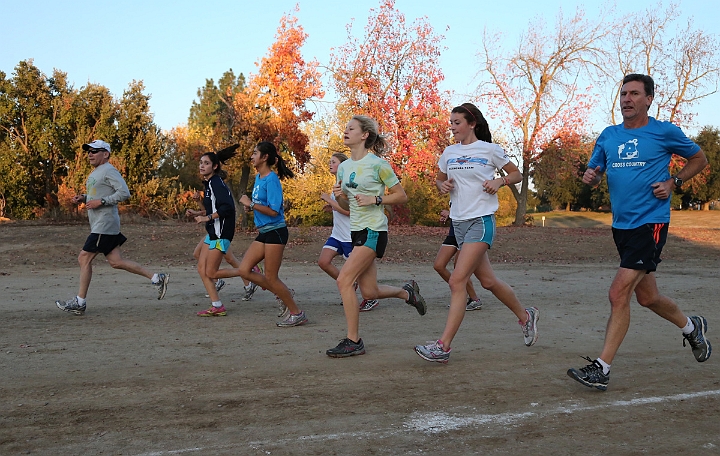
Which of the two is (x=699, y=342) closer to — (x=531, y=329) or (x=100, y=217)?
(x=531, y=329)

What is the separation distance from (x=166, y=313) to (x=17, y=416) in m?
4.31

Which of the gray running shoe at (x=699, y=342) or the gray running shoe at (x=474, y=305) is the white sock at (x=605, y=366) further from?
the gray running shoe at (x=474, y=305)

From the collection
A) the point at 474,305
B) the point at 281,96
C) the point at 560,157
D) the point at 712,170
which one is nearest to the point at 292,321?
the point at 474,305

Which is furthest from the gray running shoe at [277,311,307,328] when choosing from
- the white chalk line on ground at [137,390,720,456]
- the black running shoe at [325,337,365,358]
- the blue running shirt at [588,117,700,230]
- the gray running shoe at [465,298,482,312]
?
the blue running shirt at [588,117,700,230]

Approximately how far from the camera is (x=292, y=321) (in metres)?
7.80

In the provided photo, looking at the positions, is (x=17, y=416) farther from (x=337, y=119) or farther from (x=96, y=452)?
(x=337, y=119)

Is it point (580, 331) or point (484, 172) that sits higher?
point (484, 172)

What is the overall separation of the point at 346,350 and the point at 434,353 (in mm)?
785

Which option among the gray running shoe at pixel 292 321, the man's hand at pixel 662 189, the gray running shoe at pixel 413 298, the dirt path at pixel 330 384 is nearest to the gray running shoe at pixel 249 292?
the dirt path at pixel 330 384

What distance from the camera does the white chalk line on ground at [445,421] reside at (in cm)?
395

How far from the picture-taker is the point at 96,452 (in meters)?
3.79

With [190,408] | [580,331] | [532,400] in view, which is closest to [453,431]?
[532,400]

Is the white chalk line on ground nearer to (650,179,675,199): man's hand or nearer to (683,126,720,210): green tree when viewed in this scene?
(650,179,675,199): man's hand

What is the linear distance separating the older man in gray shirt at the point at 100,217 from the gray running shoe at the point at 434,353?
175 inches
